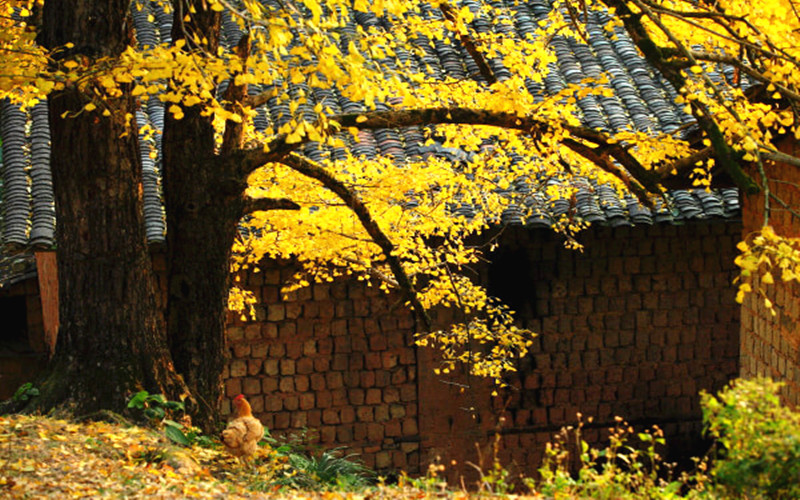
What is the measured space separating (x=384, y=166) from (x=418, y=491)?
4.09 m

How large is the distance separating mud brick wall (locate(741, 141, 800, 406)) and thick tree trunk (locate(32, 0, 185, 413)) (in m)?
4.79

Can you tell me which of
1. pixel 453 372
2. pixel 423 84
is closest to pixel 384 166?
pixel 423 84

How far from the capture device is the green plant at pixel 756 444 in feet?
14.4

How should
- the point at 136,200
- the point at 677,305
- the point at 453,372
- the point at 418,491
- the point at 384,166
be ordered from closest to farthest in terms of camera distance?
1. the point at 418,491
2. the point at 136,200
3. the point at 384,166
4. the point at 453,372
5. the point at 677,305

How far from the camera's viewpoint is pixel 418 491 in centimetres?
546

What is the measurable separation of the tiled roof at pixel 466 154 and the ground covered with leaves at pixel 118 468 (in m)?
3.55

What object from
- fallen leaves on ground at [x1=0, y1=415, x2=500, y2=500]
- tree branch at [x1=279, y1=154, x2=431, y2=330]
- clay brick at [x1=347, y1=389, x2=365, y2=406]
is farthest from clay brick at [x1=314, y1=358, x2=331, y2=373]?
fallen leaves on ground at [x1=0, y1=415, x2=500, y2=500]

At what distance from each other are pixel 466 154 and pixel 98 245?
18.3 ft

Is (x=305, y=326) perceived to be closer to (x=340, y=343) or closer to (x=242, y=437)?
(x=340, y=343)

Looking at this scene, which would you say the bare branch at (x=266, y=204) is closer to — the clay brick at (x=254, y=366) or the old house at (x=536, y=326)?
the old house at (x=536, y=326)

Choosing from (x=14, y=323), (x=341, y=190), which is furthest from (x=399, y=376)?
(x=341, y=190)

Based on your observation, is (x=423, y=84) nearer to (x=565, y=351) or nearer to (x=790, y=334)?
(x=790, y=334)

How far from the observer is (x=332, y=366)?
11586mm

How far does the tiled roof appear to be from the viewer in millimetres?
9930
